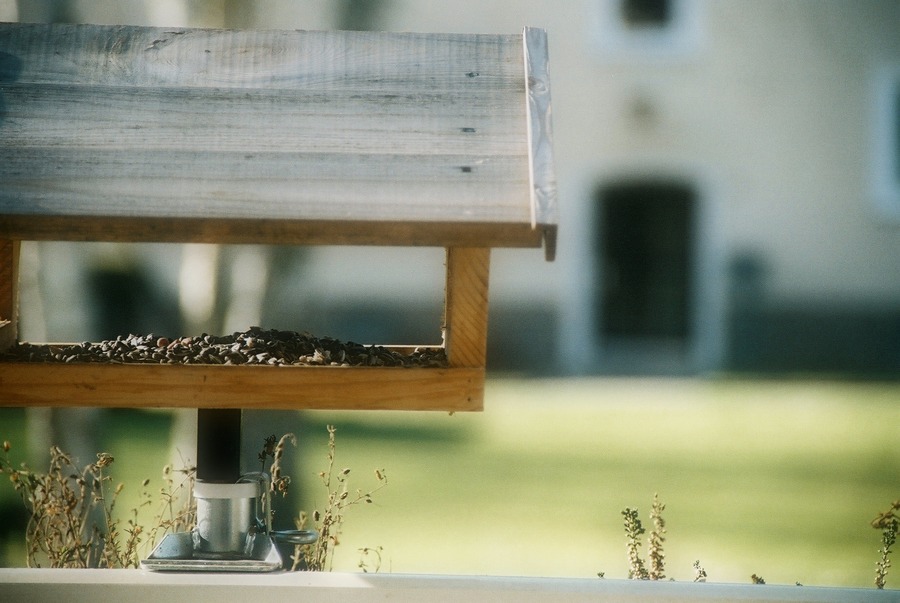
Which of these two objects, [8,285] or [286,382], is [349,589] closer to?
[286,382]

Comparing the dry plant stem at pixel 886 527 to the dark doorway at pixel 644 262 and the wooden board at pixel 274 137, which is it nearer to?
the wooden board at pixel 274 137

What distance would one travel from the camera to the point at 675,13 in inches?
253

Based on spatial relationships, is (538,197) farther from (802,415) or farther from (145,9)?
(802,415)

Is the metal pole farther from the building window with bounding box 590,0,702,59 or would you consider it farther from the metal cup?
the building window with bounding box 590,0,702,59

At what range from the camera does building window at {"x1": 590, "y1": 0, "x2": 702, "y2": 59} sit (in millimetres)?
6180

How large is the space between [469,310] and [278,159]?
13.7 inches

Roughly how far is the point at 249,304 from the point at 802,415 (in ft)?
12.5

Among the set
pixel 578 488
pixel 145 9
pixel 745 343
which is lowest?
pixel 578 488

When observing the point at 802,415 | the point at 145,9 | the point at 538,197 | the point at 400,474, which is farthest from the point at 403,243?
the point at 802,415

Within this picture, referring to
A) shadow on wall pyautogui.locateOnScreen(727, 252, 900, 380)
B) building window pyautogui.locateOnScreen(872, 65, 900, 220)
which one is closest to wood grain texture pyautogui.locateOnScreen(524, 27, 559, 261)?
shadow on wall pyautogui.locateOnScreen(727, 252, 900, 380)

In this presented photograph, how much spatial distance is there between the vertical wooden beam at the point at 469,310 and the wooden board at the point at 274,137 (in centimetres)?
15

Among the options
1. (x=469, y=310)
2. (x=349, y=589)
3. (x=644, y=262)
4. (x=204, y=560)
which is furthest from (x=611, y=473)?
(x=469, y=310)

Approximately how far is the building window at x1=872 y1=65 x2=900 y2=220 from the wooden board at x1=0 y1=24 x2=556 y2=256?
16.9 ft

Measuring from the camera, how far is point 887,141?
6266mm
